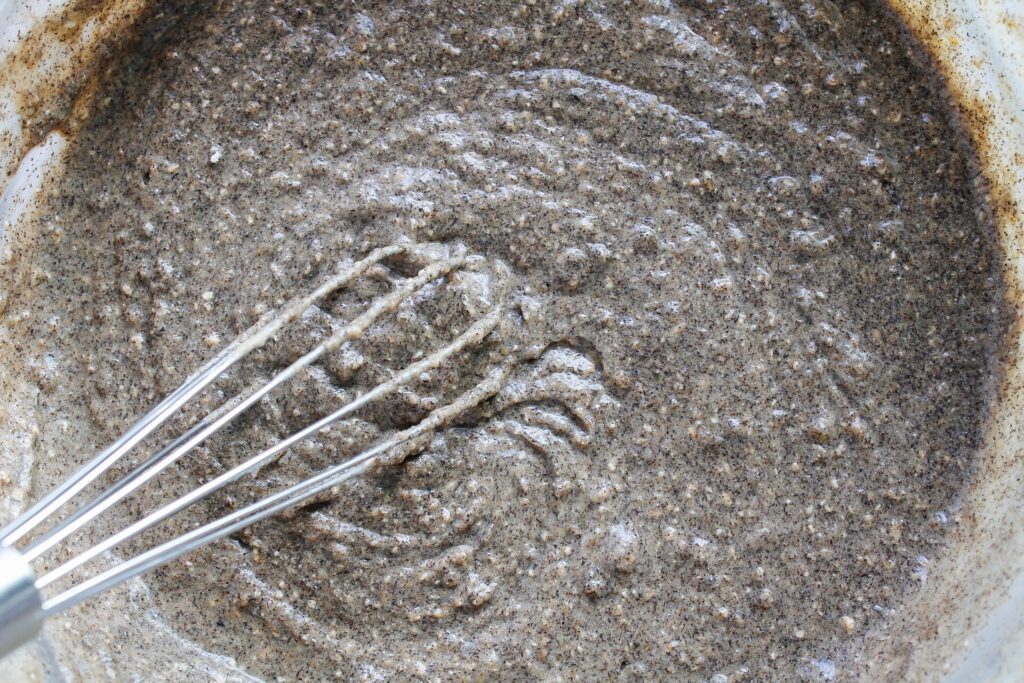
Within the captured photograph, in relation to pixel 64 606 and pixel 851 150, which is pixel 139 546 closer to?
pixel 64 606

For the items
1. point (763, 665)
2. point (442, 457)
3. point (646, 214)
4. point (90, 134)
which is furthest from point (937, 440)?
point (90, 134)

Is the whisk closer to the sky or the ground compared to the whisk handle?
closer to the ground

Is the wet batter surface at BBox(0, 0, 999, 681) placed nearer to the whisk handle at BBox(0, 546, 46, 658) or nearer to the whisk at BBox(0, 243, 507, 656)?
the whisk at BBox(0, 243, 507, 656)

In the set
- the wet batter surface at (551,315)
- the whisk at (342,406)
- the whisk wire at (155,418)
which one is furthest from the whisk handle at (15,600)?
the wet batter surface at (551,315)

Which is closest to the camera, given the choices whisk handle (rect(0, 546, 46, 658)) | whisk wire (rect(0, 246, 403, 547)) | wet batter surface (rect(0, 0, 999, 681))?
whisk handle (rect(0, 546, 46, 658))

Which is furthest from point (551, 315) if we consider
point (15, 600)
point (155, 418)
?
point (15, 600)

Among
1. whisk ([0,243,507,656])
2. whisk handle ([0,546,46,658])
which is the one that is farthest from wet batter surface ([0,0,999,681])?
whisk handle ([0,546,46,658])

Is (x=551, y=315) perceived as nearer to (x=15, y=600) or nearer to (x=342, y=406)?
(x=342, y=406)
